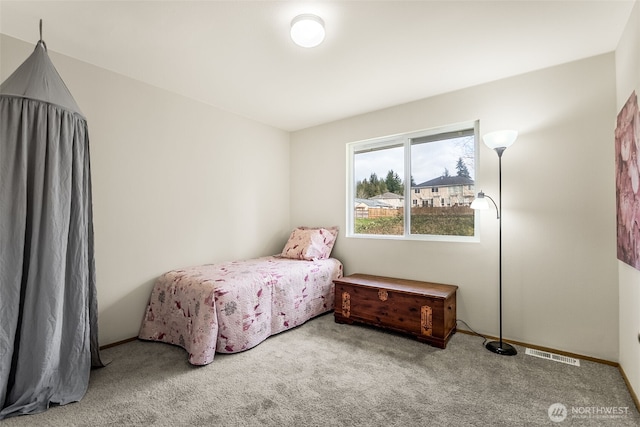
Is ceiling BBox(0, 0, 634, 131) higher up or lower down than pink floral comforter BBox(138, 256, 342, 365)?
higher up

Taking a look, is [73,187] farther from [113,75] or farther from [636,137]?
[636,137]

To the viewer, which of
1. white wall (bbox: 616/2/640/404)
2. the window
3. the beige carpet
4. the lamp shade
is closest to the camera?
the beige carpet

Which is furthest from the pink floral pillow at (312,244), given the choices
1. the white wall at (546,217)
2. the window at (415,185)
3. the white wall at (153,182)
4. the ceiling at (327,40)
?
the ceiling at (327,40)

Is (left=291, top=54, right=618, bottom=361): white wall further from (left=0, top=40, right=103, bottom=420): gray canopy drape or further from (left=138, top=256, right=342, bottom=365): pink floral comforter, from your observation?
(left=0, top=40, right=103, bottom=420): gray canopy drape

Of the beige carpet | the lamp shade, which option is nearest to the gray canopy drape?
the beige carpet

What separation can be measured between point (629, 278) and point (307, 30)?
2672 millimetres

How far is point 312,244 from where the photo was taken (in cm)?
363

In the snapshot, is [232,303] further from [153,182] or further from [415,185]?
[415,185]

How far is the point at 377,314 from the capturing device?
9.63 ft

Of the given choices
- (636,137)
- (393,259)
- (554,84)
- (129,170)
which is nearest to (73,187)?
(129,170)

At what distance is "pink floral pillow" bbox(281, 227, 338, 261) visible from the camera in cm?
361

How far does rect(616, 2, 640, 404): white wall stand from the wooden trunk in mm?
1133

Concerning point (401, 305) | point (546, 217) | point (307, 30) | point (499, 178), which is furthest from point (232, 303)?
point (546, 217)

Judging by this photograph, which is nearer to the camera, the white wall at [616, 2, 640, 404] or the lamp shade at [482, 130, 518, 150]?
the white wall at [616, 2, 640, 404]
